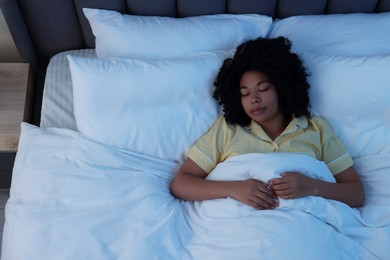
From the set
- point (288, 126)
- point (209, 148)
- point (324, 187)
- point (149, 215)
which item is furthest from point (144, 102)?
point (324, 187)

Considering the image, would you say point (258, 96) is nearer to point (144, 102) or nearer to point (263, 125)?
point (263, 125)

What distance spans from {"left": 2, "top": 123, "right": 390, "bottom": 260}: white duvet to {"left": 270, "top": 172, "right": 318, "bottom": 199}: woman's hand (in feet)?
0.06

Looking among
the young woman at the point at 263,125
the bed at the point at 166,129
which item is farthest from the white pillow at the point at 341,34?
the young woman at the point at 263,125

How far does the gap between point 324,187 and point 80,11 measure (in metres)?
1.00

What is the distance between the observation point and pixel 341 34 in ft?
4.24

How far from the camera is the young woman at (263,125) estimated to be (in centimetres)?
107

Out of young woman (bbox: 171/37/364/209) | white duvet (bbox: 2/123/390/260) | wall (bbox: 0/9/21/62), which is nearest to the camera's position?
white duvet (bbox: 2/123/390/260)

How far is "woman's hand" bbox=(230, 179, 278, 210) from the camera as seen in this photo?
3.19 feet

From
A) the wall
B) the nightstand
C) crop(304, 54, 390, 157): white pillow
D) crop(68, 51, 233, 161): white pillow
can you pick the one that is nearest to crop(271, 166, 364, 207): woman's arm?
crop(304, 54, 390, 157): white pillow

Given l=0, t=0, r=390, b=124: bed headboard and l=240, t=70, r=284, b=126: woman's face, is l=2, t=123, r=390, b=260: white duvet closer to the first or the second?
l=240, t=70, r=284, b=126: woman's face

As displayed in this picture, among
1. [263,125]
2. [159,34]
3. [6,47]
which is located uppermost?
[159,34]

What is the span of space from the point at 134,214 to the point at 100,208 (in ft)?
0.31

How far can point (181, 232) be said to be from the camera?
98 cm

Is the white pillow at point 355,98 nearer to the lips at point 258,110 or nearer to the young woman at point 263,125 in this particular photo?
the young woman at point 263,125
